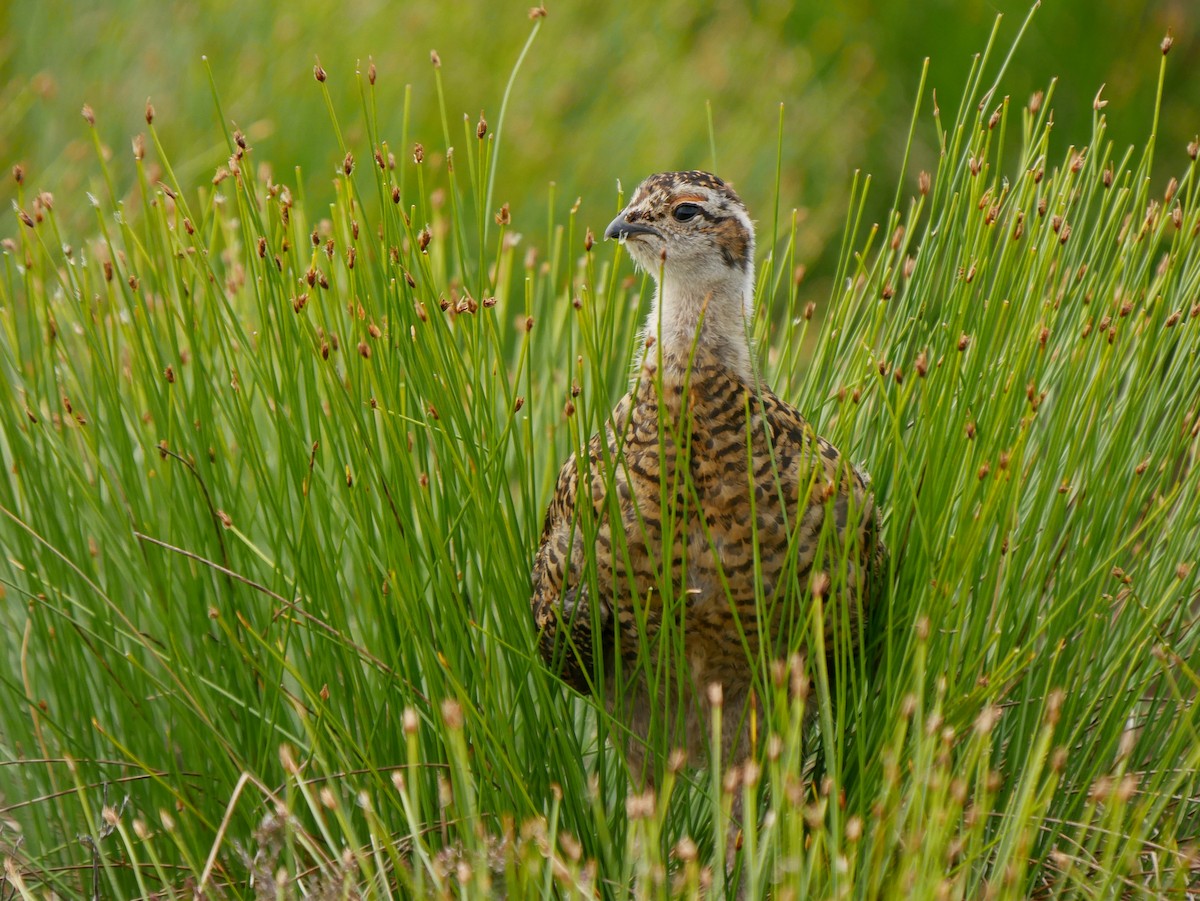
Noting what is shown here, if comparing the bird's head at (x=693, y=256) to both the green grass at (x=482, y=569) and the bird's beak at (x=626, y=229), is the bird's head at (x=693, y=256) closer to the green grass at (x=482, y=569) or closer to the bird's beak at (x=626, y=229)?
the bird's beak at (x=626, y=229)

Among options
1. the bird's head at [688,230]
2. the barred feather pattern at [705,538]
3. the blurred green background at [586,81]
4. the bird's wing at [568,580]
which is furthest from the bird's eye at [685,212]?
the blurred green background at [586,81]

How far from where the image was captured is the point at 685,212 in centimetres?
292

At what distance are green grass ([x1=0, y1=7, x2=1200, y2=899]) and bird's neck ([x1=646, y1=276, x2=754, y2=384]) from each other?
22 cm

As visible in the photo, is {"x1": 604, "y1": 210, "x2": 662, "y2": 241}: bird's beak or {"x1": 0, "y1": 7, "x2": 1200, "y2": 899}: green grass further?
{"x1": 604, "y1": 210, "x2": 662, "y2": 241}: bird's beak

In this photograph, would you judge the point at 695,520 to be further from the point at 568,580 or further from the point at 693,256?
the point at 693,256

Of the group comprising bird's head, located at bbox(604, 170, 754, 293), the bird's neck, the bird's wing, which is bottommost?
the bird's wing

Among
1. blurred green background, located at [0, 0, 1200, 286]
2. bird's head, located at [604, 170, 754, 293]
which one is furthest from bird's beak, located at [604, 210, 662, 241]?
blurred green background, located at [0, 0, 1200, 286]

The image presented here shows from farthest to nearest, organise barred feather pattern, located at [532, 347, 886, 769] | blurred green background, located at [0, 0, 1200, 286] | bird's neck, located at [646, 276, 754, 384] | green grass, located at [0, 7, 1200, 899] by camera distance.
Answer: blurred green background, located at [0, 0, 1200, 286]
bird's neck, located at [646, 276, 754, 384]
barred feather pattern, located at [532, 347, 886, 769]
green grass, located at [0, 7, 1200, 899]

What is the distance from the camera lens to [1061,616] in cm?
262

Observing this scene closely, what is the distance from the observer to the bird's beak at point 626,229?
2.90 meters

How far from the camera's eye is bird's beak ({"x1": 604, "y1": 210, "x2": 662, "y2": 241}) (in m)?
2.90

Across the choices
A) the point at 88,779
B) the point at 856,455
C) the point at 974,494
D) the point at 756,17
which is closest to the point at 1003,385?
the point at 974,494

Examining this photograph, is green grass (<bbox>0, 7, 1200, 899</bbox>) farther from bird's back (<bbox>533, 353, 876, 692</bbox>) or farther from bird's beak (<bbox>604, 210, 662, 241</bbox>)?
bird's beak (<bbox>604, 210, 662, 241</bbox>)

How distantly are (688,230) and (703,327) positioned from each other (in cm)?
18
